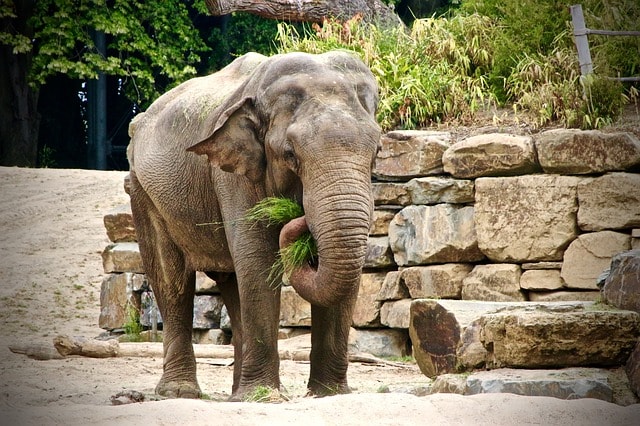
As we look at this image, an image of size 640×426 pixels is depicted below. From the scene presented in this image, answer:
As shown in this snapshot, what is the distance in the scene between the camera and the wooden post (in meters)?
11.5

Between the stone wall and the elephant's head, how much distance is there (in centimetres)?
418

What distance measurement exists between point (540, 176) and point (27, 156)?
1360 cm

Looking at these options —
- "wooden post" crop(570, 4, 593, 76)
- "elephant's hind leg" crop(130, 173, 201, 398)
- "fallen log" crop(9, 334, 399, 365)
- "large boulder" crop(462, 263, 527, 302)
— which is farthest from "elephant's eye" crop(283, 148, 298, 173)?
"wooden post" crop(570, 4, 593, 76)

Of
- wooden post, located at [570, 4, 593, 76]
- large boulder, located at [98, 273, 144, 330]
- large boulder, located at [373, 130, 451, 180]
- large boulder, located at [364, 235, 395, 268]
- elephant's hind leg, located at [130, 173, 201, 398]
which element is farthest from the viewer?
large boulder, located at [98, 273, 144, 330]

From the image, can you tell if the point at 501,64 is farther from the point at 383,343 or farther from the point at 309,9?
the point at 309,9

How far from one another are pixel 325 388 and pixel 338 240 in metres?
1.46

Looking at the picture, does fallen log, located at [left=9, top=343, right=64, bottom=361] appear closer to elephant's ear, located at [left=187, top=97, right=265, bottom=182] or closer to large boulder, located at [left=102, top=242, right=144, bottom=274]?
large boulder, located at [left=102, top=242, right=144, bottom=274]

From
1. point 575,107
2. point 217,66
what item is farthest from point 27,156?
point 575,107

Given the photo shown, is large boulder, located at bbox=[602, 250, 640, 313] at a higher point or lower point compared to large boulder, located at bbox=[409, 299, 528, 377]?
higher

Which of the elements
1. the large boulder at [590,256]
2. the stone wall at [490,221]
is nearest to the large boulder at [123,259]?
the stone wall at [490,221]

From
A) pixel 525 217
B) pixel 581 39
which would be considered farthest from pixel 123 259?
pixel 581 39

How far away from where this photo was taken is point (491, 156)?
35.2 ft

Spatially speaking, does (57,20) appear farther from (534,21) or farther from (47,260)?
(534,21)

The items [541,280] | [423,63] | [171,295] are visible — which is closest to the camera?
[171,295]
